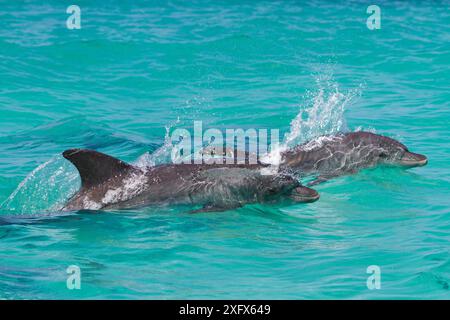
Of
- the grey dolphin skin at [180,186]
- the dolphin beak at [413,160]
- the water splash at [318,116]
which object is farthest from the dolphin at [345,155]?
the grey dolphin skin at [180,186]

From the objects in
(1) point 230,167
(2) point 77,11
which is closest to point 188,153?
(1) point 230,167

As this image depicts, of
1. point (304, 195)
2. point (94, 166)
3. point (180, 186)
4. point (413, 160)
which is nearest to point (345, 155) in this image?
point (413, 160)

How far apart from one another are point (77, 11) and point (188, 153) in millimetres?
11998

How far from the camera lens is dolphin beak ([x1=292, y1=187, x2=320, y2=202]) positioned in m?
12.3

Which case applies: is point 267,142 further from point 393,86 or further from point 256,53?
point 256,53

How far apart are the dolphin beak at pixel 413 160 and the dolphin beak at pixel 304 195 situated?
290 centimetres

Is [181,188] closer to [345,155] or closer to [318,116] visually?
[345,155]

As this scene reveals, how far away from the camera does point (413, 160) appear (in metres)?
14.6

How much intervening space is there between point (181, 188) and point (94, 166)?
126 cm

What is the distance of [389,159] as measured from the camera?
14.7 meters

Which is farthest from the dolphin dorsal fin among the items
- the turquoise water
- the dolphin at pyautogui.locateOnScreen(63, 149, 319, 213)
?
the turquoise water

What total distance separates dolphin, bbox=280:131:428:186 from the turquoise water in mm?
219
